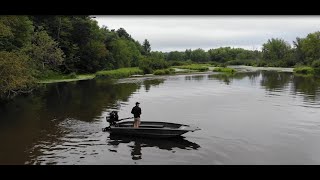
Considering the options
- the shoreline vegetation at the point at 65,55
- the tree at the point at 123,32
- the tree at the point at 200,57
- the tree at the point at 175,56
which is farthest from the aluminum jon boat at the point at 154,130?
the tree at the point at 175,56

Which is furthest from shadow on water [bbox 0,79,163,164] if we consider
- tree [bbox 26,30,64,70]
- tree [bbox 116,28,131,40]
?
tree [bbox 116,28,131,40]

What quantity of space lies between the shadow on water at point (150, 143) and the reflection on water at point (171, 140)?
2.1 inches

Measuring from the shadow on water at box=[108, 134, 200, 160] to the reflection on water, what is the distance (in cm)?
5

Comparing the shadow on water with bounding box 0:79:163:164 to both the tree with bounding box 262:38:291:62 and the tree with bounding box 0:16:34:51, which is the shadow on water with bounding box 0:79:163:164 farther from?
the tree with bounding box 262:38:291:62

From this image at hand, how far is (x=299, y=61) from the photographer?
4840 inches

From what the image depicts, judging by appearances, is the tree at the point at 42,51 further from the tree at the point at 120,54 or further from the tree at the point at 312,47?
the tree at the point at 312,47

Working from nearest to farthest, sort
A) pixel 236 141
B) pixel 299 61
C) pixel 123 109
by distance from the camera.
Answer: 1. pixel 236 141
2. pixel 123 109
3. pixel 299 61

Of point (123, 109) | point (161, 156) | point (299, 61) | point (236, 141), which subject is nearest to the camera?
point (161, 156)

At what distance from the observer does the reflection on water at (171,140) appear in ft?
55.7
